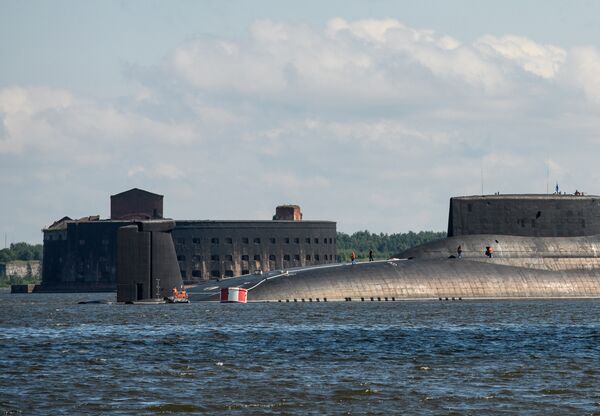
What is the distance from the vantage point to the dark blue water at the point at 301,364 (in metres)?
30.5

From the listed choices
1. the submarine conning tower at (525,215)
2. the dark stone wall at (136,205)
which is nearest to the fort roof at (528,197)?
the submarine conning tower at (525,215)

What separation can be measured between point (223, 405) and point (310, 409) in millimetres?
2102

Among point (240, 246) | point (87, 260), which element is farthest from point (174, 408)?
point (87, 260)

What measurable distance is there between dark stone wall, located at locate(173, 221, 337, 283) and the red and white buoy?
67.7 metres

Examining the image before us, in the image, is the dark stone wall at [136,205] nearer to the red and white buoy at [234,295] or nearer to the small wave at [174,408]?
the red and white buoy at [234,295]

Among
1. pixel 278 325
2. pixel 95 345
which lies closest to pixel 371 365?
pixel 95 345

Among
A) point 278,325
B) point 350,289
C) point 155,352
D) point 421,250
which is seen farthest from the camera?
point 421,250

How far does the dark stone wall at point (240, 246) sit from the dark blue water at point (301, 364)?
273ft

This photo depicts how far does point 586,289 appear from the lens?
90062 millimetres

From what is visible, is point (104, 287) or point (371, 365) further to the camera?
point (104, 287)

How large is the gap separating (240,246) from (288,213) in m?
15.2

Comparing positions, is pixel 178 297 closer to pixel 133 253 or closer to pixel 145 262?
pixel 145 262

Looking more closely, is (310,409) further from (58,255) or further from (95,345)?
(58,255)

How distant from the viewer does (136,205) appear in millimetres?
170250
